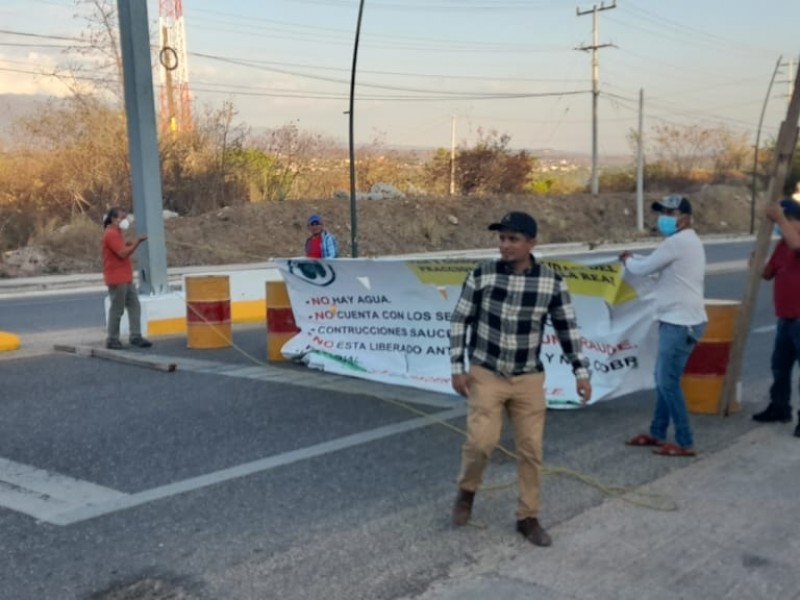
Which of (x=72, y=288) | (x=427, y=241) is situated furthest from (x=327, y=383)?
(x=427, y=241)

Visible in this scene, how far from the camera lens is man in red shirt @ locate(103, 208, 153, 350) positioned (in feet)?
38.5

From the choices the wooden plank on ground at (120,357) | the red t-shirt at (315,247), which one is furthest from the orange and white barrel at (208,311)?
the red t-shirt at (315,247)

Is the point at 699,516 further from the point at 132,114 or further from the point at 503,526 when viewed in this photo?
the point at 132,114

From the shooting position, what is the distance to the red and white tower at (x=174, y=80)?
41.6m

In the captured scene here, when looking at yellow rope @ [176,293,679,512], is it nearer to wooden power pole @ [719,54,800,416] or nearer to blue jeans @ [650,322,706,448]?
blue jeans @ [650,322,706,448]

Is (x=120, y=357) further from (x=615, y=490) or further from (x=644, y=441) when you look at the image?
(x=615, y=490)

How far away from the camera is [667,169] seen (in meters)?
70.8

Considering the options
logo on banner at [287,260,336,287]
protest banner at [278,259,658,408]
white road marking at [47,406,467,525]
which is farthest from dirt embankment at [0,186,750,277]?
white road marking at [47,406,467,525]

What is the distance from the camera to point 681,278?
6754 mm

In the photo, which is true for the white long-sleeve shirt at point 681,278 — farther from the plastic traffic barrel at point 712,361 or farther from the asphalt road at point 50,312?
the asphalt road at point 50,312

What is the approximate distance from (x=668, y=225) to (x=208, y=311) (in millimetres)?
6944

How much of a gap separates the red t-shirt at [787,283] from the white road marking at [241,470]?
2847 mm

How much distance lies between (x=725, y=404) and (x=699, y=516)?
107 inches

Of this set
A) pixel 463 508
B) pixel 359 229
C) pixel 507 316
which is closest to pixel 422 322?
pixel 463 508
